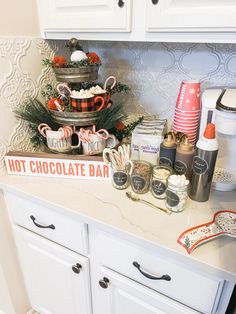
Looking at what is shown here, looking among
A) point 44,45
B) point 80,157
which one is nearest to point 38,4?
point 44,45

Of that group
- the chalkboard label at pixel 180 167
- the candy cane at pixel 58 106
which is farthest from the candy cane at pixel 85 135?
the chalkboard label at pixel 180 167

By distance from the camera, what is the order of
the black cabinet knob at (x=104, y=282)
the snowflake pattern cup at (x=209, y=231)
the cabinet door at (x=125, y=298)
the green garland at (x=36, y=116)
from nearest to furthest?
1. the snowflake pattern cup at (x=209, y=231)
2. the cabinet door at (x=125, y=298)
3. the black cabinet knob at (x=104, y=282)
4. the green garland at (x=36, y=116)

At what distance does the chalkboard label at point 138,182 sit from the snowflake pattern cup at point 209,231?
226mm

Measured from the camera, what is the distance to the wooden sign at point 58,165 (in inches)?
35.9

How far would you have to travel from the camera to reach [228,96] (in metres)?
0.78

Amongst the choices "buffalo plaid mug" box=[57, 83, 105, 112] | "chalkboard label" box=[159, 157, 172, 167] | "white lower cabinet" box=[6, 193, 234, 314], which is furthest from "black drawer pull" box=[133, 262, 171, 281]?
"buffalo plaid mug" box=[57, 83, 105, 112]

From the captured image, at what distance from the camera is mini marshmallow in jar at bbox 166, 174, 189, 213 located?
75 centimetres

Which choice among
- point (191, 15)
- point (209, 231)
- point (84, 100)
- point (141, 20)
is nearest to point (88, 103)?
point (84, 100)

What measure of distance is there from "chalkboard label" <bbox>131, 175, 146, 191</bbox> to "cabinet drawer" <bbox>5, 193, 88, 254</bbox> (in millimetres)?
220

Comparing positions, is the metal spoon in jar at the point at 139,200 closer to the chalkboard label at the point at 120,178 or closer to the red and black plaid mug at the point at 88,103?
the chalkboard label at the point at 120,178

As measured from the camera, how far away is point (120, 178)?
2.87 ft

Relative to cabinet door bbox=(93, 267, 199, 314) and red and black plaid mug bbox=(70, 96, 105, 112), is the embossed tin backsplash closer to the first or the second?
red and black plaid mug bbox=(70, 96, 105, 112)

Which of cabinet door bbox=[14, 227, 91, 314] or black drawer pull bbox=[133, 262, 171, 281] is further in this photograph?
cabinet door bbox=[14, 227, 91, 314]

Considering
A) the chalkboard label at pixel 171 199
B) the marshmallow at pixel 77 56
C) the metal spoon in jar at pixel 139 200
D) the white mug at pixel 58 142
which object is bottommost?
the metal spoon in jar at pixel 139 200
